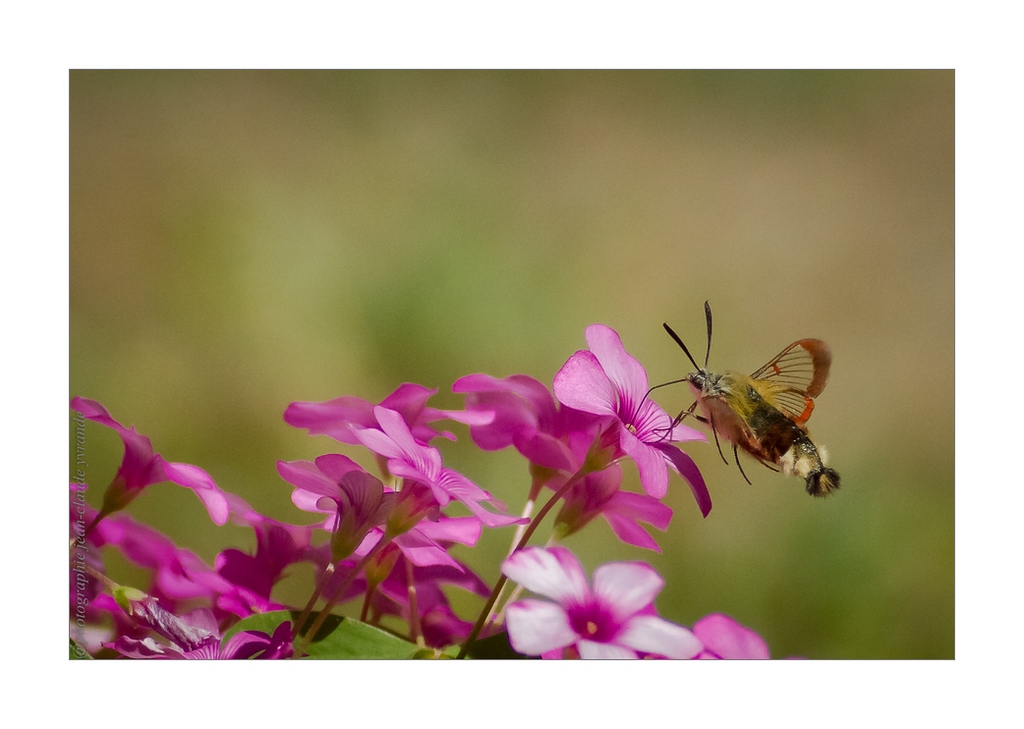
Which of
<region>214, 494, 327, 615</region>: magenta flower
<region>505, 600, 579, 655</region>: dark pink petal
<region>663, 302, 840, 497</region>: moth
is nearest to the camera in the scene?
<region>505, 600, 579, 655</region>: dark pink petal

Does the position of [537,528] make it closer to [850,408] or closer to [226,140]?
[850,408]

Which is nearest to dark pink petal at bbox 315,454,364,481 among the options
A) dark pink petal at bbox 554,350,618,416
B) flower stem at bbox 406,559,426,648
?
flower stem at bbox 406,559,426,648

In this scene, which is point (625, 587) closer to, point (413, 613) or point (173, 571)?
point (413, 613)

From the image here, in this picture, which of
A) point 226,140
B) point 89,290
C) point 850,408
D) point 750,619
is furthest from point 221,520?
point 850,408

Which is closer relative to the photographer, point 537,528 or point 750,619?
point 537,528

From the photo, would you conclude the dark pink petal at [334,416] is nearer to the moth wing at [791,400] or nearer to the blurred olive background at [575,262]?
the blurred olive background at [575,262]

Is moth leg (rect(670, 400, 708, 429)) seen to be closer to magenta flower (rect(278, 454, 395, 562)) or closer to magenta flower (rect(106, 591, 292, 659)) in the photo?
magenta flower (rect(278, 454, 395, 562))
